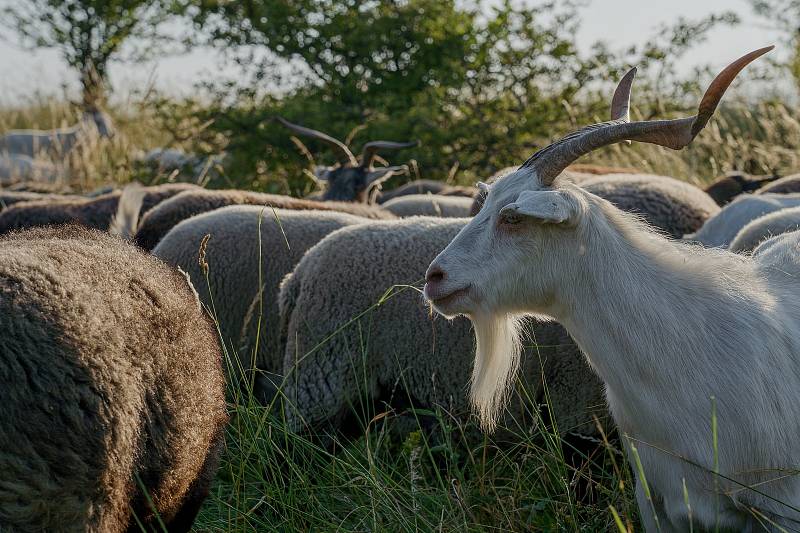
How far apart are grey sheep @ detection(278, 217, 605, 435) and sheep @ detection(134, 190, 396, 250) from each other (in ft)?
5.25

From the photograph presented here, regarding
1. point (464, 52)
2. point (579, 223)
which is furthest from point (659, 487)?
point (464, 52)

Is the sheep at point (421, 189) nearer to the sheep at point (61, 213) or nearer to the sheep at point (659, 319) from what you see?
the sheep at point (61, 213)

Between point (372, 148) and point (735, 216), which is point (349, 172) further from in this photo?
point (735, 216)

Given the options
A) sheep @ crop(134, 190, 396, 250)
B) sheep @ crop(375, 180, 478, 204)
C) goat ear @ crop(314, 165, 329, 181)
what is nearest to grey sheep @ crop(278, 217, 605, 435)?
sheep @ crop(134, 190, 396, 250)

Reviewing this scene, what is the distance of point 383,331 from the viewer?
3959 millimetres

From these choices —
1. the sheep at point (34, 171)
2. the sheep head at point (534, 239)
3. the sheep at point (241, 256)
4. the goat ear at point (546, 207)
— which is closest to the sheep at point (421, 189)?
the sheep at point (241, 256)

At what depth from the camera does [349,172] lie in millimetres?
8500

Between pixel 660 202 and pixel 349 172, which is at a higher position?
pixel 660 202

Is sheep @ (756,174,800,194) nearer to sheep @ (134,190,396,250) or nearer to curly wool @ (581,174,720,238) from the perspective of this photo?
curly wool @ (581,174,720,238)

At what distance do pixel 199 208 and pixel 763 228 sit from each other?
3357 millimetres

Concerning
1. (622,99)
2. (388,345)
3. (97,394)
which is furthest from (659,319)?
(388,345)

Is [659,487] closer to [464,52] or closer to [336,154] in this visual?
[336,154]

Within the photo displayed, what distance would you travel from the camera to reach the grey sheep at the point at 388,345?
3.76 metres

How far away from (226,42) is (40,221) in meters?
4.08
